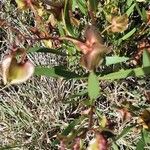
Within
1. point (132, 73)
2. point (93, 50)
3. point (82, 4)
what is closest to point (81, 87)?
point (82, 4)

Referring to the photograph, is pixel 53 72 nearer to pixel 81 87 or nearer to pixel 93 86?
pixel 93 86

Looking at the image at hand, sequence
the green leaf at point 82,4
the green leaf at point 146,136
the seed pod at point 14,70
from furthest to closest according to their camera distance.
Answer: the green leaf at point 82,4
the green leaf at point 146,136
the seed pod at point 14,70

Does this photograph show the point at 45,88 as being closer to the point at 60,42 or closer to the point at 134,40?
the point at 60,42

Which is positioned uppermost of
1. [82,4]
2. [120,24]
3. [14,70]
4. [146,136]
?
[82,4]

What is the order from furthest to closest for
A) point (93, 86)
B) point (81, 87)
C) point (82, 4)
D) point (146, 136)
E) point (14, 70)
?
point (81, 87), point (82, 4), point (146, 136), point (93, 86), point (14, 70)

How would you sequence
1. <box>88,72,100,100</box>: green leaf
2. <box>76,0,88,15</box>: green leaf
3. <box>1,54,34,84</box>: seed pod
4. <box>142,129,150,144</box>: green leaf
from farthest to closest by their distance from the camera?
<box>76,0,88,15</box>: green leaf < <box>142,129,150,144</box>: green leaf < <box>88,72,100,100</box>: green leaf < <box>1,54,34,84</box>: seed pod

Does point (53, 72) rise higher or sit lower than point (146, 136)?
higher

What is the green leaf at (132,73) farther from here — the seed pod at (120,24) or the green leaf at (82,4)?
the green leaf at (82,4)

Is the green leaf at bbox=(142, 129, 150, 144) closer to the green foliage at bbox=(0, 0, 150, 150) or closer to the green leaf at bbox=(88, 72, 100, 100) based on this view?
the green foliage at bbox=(0, 0, 150, 150)

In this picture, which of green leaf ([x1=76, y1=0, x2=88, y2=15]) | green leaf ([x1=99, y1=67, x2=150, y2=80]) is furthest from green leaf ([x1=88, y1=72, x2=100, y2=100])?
green leaf ([x1=76, y1=0, x2=88, y2=15])

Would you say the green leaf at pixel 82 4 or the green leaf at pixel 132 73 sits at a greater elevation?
the green leaf at pixel 82 4

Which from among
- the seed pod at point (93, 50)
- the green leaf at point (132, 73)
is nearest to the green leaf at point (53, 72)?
the green leaf at point (132, 73)
